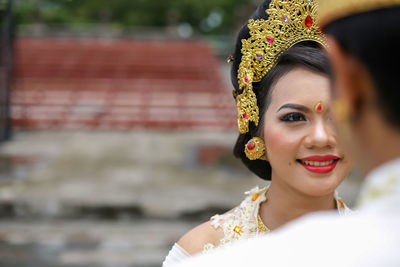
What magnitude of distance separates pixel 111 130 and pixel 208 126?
76.6 inches

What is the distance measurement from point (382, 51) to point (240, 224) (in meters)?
1.11

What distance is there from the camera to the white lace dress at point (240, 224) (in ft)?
4.89

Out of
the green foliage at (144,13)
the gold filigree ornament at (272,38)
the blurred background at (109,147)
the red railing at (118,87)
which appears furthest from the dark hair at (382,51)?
the green foliage at (144,13)

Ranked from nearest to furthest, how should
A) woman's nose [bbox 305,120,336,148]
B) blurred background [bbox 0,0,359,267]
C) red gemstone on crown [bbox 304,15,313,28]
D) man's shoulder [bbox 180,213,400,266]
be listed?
man's shoulder [bbox 180,213,400,266]
woman's nose [bbox 305,120,336,148]
red gemstone on crown [bbox 304,15,313,28]
blurred background [bbox 0,0,359,267]

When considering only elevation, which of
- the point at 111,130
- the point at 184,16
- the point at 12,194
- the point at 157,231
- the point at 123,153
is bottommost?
the point at 157,231

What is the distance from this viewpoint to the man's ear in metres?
0.52

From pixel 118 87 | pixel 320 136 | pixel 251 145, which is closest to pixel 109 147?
pixel 118 87

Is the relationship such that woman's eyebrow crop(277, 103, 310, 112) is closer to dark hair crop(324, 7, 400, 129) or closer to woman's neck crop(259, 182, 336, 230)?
woman's neck crop(259, 182, 336, 230)

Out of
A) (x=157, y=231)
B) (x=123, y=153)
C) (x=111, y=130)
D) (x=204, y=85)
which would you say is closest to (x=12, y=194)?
(x=157, y=231)

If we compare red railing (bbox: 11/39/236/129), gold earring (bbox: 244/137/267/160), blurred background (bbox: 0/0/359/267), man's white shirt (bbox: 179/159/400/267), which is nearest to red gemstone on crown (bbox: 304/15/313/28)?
gold earring (bbox: 244/137/267/160)

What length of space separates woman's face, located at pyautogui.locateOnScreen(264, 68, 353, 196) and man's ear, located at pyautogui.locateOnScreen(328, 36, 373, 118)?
2.42 ft

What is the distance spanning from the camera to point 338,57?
1.80 feet

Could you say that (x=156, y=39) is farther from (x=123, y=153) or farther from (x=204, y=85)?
(x=123, y=153)

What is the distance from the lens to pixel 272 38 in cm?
143
